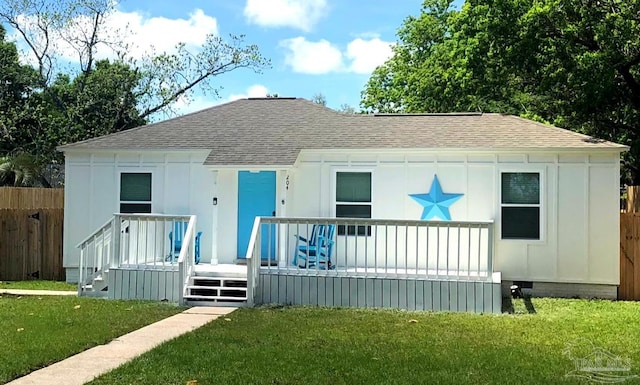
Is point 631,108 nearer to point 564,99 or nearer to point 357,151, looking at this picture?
point 564,99

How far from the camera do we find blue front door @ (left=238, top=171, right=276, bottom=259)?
12664 mm

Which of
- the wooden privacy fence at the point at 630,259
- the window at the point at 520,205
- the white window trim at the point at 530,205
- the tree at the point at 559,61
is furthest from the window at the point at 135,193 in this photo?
the tree at the point at 559,61

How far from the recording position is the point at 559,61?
16.9m

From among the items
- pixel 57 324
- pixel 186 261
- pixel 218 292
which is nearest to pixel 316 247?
pixel 218 292

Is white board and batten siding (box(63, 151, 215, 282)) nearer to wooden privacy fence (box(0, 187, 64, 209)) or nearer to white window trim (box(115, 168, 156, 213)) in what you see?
white window trim (box(115, 168, 156, 213))

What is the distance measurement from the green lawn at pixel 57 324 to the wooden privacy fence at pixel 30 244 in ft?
9.00

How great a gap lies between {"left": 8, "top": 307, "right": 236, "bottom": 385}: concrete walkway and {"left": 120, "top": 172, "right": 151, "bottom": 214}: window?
406 cm

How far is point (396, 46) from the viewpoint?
33875mm

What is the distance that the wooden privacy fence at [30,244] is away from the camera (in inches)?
554

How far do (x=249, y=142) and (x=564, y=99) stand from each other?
1010 centimetres

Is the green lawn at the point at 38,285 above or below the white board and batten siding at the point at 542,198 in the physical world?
below

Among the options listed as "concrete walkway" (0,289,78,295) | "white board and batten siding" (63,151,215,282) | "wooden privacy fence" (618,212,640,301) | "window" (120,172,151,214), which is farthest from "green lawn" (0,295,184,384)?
"wooden privacy fence" (618,212,640,301)

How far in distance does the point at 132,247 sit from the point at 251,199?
245 centimetres

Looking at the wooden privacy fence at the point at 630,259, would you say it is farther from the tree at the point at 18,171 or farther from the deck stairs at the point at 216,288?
the tree at the point at 18,171
